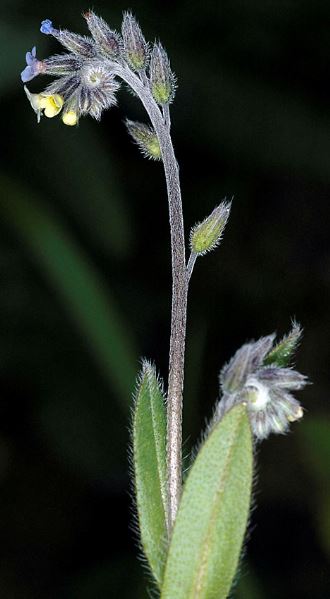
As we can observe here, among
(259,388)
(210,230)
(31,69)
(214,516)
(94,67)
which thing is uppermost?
(31,69)

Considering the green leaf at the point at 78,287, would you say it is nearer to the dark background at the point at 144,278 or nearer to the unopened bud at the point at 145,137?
the dark background at the point at 144,278

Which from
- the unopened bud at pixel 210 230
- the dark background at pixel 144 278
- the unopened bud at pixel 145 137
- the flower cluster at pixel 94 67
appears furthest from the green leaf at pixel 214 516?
the dark background at pixel 144 278

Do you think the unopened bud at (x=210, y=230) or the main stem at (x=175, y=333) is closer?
the main stem at (x=175, y=333)

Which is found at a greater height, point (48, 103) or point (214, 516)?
point (48, 103)

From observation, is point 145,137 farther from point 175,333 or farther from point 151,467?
point 151,467

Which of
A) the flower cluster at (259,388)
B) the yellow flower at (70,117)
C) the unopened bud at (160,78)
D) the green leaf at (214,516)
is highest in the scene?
the yellow flower at (70,117)

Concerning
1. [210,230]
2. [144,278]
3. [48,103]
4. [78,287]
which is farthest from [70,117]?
[144,278]
